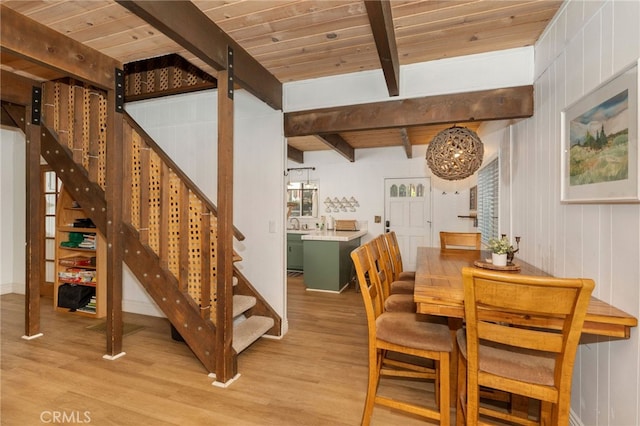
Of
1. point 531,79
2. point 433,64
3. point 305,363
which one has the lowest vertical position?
point 305,363

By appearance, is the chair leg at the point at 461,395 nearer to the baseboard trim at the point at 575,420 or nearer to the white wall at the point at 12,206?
the baseboard trim at the point at 575,420

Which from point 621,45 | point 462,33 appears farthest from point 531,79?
point 621,45

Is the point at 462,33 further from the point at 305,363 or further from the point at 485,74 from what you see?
the point at 305,363

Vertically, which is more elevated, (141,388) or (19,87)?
(19,87)

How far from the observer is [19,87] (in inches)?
115

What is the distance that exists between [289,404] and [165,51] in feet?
9.53

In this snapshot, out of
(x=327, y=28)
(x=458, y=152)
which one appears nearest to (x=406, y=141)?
(x=458, y=152)

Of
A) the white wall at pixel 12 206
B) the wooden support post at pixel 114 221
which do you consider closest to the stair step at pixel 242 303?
the wooden support post at pixel 114 221

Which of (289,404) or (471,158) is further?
(471,158)

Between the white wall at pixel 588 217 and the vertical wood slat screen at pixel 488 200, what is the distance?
1.02m

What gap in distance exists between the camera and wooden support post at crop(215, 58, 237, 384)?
2203mm

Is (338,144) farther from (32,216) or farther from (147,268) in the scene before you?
(32,216)

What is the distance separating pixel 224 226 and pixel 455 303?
5.26ft
